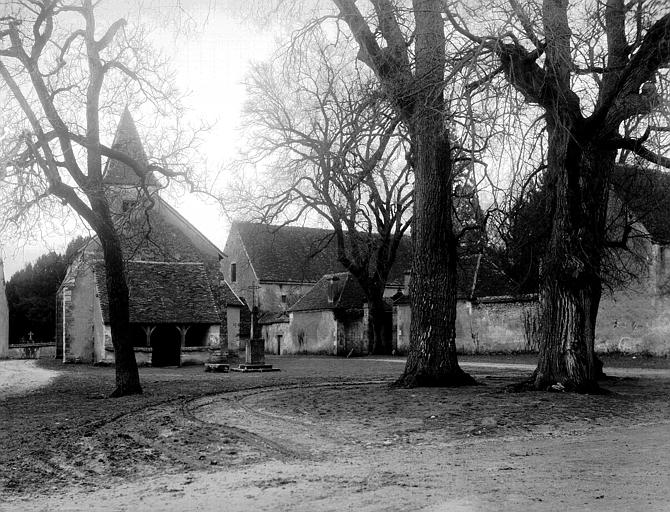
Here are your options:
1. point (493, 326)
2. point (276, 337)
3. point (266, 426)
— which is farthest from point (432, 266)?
point (276, 337)

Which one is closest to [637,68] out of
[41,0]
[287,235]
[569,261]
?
[569,261]

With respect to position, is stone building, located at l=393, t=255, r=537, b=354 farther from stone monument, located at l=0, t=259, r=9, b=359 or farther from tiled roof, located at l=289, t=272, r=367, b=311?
stone monument, located at l=0, t=259, r=9, b=359

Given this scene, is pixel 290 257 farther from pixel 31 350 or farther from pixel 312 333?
pixel 31 350

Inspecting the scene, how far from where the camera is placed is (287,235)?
2491 inches

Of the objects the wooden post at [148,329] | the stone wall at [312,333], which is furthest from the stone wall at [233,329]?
the wooden post at [148,329]

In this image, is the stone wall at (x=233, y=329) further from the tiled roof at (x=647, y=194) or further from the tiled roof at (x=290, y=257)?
the tiled roof at (x=647, y=194)

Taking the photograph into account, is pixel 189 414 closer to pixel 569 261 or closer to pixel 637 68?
pixel 569 261

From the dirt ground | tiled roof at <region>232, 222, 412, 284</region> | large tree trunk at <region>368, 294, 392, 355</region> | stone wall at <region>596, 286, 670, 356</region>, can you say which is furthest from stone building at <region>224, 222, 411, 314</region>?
the dirt ground

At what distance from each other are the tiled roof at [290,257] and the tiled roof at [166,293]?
2121cm

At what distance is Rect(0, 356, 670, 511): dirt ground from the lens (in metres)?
6.28

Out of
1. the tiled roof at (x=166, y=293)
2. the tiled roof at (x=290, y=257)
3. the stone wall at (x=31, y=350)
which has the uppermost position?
the tiled roof at (x=290, y=257)

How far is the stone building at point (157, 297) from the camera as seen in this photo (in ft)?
111

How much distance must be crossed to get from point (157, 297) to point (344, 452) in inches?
1075

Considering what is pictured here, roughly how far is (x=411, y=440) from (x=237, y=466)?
8.89 ft
